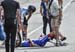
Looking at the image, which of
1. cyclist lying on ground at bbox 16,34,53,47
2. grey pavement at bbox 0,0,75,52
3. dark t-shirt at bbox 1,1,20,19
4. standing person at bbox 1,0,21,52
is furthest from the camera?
cyclist lying on ground at bbox 16,34,53,47

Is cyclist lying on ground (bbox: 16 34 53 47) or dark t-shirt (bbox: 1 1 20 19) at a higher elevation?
dark t-shirt (bbox: 1 1 20 19)

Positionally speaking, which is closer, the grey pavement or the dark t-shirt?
the dark t-shirt

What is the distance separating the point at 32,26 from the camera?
25047 mm

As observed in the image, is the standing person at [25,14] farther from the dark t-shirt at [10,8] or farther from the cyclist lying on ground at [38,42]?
the dark t-shirt at [10,8]

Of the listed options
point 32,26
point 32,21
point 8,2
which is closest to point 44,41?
point 8,2

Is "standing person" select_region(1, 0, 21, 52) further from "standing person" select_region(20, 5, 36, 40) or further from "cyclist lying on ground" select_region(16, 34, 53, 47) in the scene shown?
"standing person" select_region(20, 5, 36, 40)

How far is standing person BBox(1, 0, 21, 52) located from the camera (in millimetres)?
13469

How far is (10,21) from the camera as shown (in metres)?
13.6

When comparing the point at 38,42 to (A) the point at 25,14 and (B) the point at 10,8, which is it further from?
(B) the point at 10,8

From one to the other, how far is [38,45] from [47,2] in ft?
9.20

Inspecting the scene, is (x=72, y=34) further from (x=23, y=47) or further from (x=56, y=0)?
(x=23, y=47)

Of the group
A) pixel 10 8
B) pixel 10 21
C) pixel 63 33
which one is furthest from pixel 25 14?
pixel 10 21

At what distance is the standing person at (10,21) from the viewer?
44.2 feet

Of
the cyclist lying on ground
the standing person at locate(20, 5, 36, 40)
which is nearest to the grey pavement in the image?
the cyclist lying on ground
